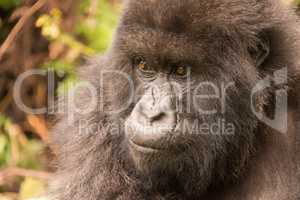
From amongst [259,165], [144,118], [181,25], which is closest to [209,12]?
[181,25]

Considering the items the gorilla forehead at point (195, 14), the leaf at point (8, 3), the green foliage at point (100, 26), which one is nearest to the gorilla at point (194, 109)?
the gorilla forehead at point (195, 14)

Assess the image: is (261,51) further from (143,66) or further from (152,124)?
(152,124)

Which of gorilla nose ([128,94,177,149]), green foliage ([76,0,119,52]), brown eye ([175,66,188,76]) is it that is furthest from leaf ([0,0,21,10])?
gorilla nose ([128,94,177,149])

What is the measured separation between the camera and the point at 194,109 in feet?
13.6

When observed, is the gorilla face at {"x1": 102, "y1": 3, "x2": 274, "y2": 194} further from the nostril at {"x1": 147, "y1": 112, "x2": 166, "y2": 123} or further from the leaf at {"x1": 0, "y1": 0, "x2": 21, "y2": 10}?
the leaf at {"x1": 0, "y1": 0, "x2": 21, "y2": 10}

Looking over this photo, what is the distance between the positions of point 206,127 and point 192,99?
216mm

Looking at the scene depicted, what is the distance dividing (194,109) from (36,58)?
13.5 ft

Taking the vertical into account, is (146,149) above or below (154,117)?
below

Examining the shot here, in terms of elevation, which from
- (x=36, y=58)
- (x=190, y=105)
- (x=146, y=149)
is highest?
(x=36, y=58)

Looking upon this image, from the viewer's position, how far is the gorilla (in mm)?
4066

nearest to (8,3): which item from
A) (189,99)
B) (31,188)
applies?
(31,188)

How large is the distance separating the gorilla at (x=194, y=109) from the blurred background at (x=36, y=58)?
2.07 m

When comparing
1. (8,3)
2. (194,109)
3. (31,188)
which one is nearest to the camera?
(194,109)

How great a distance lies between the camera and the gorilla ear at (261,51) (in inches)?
166
